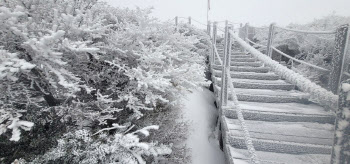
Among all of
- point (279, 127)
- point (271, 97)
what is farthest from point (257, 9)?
point (279, 127)

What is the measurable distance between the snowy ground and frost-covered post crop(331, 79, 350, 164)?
2.51 meters

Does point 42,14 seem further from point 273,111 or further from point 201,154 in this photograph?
point 273,111

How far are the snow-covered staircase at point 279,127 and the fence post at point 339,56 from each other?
0.43 meters

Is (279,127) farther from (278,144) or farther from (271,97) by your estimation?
(271,97)

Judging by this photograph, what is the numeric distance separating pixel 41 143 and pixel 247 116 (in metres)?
2.72

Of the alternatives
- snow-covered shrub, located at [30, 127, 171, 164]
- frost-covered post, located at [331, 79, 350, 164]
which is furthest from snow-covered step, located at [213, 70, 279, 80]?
frost-covered post, located at [331, 79, 350, 164]

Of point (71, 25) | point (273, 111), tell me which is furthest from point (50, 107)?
point (273, 111)

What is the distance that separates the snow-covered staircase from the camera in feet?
7.48

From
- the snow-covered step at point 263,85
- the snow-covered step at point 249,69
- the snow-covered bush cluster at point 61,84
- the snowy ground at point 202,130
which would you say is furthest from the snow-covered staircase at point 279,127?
the snow-covered step at point 249,69

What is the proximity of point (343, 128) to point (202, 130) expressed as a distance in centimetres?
312

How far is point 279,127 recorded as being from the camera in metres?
2.66

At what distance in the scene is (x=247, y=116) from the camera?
293 cm

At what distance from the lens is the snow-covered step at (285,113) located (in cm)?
272

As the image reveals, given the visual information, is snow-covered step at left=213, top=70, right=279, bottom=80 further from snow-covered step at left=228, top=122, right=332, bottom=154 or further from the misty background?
the misty background
